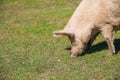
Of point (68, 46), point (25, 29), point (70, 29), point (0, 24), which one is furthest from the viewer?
point (0, 24)

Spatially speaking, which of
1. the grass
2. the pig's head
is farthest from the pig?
the grass

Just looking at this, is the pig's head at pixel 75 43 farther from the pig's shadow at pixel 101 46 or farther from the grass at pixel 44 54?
the pig's shadow at pixel 101 46

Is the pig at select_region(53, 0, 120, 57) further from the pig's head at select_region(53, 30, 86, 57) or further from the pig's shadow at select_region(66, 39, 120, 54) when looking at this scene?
the pig's shadow at select_region(66, 39, 120, 54)

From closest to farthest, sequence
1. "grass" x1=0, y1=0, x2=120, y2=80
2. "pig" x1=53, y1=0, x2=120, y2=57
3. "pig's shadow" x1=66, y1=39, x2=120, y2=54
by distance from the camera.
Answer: "grass" x1=0, y1=0, x2=120, y2=80 → "pig" x1=53, y1=0, x2=120, y2=57 → "pig's shadow" x1=66, y1=39, x2=120, y2=54

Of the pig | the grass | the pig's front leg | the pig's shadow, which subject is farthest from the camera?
the pig's shadow

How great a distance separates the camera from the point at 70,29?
10.1 metres

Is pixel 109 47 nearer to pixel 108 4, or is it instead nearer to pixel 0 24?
pixel 108 4

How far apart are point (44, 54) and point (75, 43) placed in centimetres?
100

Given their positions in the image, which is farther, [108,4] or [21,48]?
[21,48]

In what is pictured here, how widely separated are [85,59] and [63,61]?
0.55 metres

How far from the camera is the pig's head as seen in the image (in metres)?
10.1

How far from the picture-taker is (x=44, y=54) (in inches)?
427

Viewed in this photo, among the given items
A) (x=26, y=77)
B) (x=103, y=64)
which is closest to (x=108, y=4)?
(x=103, y=64)

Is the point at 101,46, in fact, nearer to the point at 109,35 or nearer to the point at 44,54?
the point at 109,35
